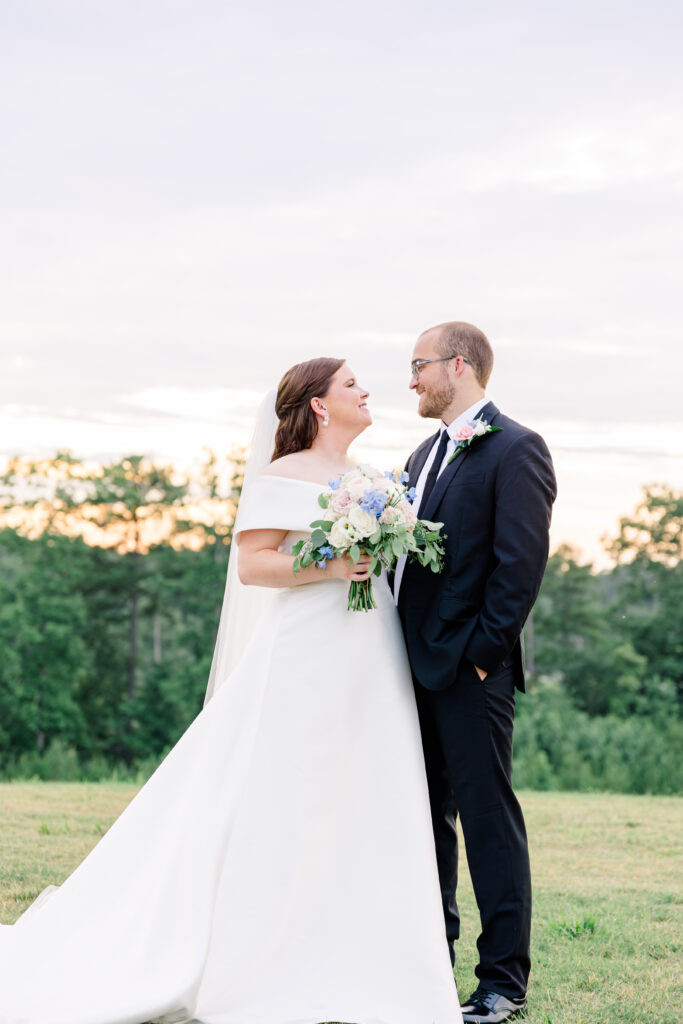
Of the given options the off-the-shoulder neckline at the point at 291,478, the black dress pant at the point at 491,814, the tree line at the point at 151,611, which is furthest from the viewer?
the tree line at the point at 151,611

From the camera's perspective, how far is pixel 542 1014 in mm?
3977

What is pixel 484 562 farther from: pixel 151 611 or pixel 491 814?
pixel 151 611

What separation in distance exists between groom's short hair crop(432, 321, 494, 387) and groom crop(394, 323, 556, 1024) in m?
0.26

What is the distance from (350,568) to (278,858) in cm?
120

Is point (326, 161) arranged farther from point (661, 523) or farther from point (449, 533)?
point (661, 523)

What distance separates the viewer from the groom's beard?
15.0 ft

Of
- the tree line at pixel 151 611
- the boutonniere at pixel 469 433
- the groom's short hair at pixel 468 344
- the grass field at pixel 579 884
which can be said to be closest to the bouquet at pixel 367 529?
the boutonniere at pixel 469 433

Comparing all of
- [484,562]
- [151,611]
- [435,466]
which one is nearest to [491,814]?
[484,562]

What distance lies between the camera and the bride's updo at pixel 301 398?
15.0 feet

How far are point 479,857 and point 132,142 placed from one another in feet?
41.0

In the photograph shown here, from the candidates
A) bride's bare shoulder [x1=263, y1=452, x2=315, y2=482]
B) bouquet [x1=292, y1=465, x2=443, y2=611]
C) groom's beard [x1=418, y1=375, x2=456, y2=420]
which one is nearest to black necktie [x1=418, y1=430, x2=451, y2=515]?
groom's beard [x1=418, y1=375, x2=456, y2=420]

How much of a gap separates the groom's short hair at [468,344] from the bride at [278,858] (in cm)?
81

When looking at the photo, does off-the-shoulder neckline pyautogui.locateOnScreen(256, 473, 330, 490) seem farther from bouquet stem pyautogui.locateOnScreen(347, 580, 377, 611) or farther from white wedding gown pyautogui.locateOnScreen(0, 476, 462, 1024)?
bouquet stem pyautogui.locateOnScreen(347, 580, 377, 611)

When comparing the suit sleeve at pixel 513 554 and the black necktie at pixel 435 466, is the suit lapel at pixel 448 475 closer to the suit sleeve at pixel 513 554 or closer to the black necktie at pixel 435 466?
the black necktie at pixel 435 466
